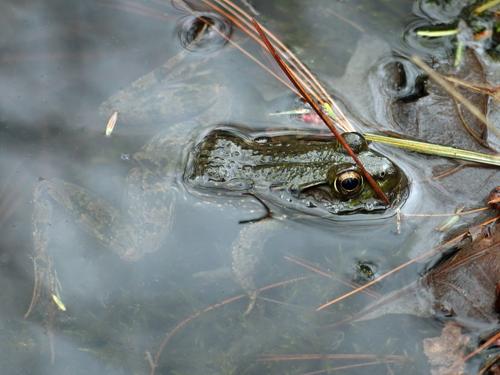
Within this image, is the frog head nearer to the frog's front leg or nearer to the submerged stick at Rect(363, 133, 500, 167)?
the submerged stick at Rect(363, 133, 500, 167)

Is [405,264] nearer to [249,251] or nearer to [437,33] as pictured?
[249,251]

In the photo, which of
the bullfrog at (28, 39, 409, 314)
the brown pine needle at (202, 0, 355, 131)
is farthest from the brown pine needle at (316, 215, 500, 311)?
the brown pine needle at (202, 0, 355, 131)

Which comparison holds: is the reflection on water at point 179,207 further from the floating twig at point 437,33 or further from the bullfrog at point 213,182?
the floating twig at point 437,33

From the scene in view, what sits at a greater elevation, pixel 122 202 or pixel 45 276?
pixel 122 202

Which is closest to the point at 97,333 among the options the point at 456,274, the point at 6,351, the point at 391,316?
the point at 6,351

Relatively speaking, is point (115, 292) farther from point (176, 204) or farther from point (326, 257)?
point (326, 257)

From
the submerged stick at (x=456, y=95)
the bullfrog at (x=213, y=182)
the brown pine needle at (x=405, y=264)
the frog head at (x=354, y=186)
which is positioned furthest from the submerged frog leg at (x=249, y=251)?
the submerged stick at (x=456, y=95)

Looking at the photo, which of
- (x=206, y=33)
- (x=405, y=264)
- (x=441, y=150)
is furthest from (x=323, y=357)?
(x=206, y=33)
